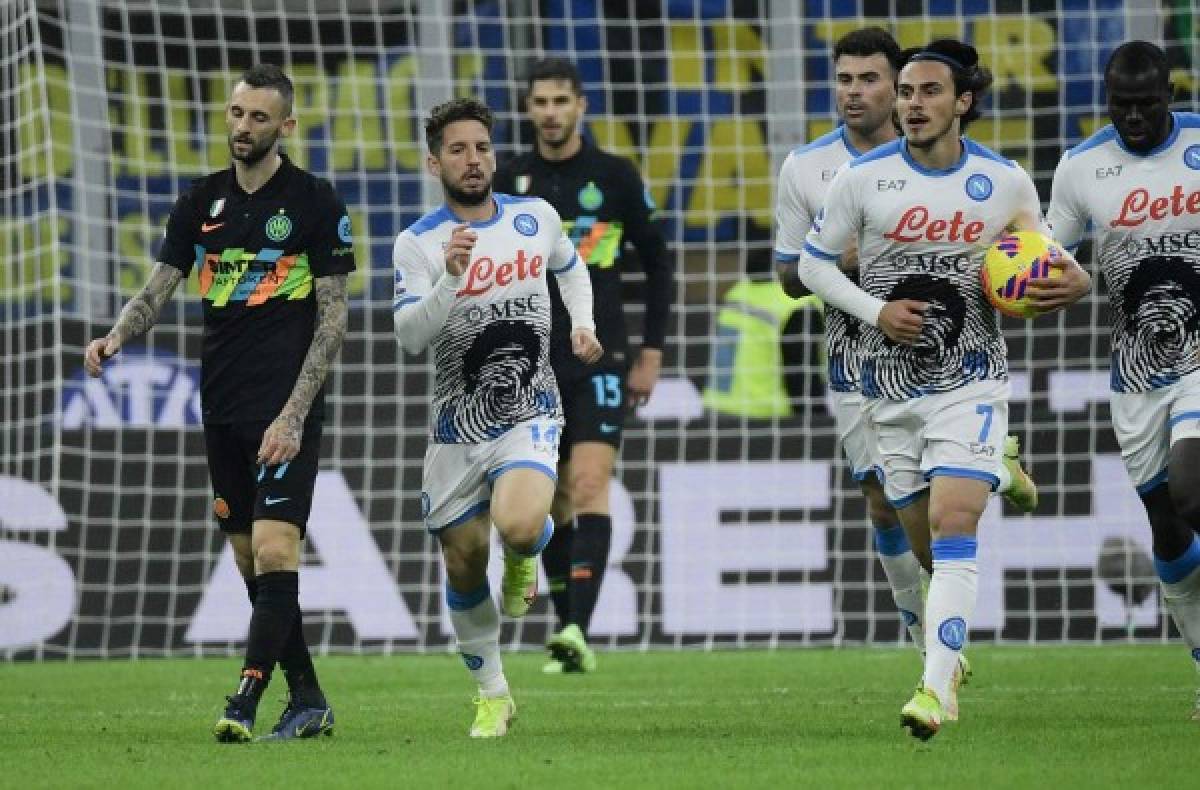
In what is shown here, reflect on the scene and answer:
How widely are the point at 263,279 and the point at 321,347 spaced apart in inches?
12.8

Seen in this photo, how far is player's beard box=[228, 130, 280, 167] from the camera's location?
25.7ft

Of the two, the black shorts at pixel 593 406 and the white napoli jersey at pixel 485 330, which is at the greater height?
the white napoli jersey at pixel 485 330

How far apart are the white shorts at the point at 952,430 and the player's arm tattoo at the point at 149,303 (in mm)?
2423

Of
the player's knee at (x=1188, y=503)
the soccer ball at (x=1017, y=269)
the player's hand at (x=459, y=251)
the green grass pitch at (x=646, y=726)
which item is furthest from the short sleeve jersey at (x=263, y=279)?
the player's knee at (x=1188, y=503)

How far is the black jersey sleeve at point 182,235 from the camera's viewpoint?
26.2ft

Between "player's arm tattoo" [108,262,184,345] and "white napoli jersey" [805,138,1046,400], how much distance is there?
2251 millimetres

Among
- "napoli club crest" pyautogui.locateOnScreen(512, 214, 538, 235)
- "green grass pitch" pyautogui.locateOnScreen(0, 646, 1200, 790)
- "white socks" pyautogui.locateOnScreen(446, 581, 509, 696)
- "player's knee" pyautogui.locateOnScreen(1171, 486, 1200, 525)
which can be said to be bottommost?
"green grass pitch" pyautogui.locateOnScreen(0, 646, 1200, 790)

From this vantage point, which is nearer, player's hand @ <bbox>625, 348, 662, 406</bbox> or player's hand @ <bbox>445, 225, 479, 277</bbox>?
player's hand @ <bbox>445, 225, 479, 277</bbox>

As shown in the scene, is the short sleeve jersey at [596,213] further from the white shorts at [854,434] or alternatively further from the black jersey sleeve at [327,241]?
the black jersey sleeve at [327,241]


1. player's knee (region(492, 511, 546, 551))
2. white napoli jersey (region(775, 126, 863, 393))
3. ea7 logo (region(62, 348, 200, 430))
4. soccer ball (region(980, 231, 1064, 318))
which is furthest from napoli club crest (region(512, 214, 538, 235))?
ea7 logo (region(62, 348, 200, 430))

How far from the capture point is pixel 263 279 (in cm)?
790

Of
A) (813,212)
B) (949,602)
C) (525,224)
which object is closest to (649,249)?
(813,212)

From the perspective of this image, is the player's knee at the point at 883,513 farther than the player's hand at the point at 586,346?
Yes

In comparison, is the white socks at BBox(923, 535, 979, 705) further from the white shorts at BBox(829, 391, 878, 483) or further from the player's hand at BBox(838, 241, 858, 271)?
the white shorts at BBox(829, 391, 878, 483)
